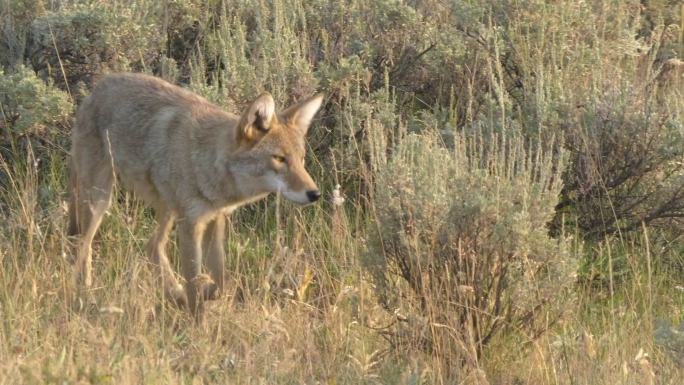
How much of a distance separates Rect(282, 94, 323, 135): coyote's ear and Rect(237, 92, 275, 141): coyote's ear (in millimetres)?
217

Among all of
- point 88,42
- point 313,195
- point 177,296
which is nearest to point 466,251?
point 313,195

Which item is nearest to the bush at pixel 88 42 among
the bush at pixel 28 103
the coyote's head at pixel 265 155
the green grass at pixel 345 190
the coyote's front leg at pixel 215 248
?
the green grass at pixel 345 190

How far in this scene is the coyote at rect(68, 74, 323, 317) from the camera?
626 cm

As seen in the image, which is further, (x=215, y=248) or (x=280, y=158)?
(x=215, y=248)

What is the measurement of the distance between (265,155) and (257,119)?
0.68 feet

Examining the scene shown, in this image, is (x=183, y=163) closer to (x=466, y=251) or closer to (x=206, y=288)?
(x=206, y=288)

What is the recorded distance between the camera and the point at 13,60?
8164mm

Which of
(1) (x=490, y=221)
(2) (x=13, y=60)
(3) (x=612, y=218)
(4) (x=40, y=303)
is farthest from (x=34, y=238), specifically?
(3) (x=612, y=218)

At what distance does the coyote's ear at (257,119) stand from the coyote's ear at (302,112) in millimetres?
217

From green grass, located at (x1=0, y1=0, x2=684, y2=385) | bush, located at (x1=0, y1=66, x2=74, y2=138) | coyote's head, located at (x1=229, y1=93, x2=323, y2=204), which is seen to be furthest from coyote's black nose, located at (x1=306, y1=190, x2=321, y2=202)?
bush, located at (x1=0, y1=66, x2=74, y2=138)

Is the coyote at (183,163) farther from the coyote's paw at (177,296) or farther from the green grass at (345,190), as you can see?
the green grass at (345,190)

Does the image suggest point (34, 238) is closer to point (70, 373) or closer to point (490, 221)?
point (70, 373)

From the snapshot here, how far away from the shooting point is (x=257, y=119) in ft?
Result: 20.5

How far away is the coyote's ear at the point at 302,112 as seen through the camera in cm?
648
